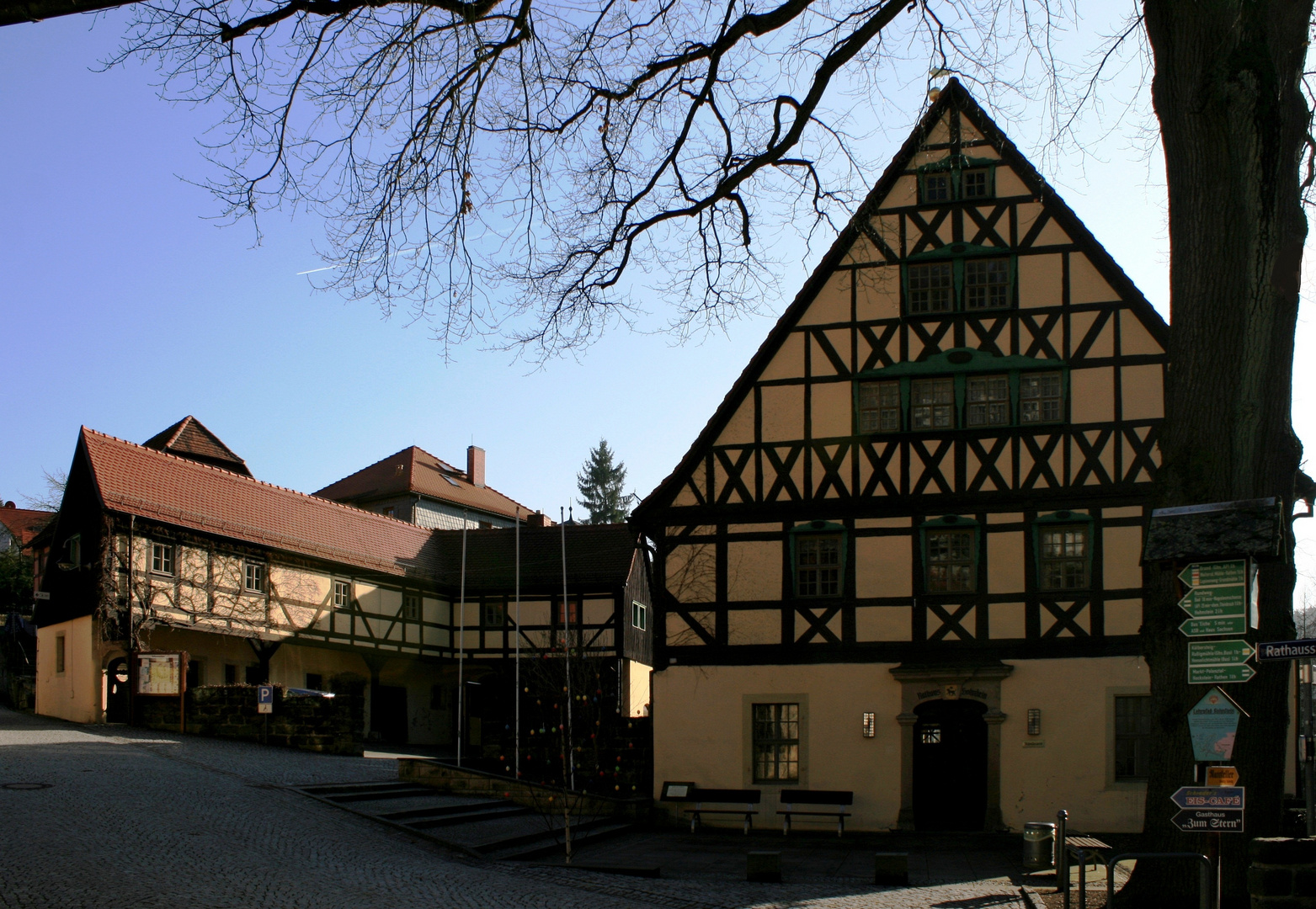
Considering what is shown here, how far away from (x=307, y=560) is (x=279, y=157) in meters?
25.9

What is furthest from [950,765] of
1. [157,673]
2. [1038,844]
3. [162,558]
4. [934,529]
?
[162,558]

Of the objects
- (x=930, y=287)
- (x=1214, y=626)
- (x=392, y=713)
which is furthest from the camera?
(x=392, y=713)

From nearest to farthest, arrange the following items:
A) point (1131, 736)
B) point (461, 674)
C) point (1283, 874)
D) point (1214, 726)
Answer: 1. point (1283, 874)
2. point (1214, 726)
3. point (1131, 736)
4. point (461, 674)

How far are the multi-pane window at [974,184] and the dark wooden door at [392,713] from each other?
73.8 feet

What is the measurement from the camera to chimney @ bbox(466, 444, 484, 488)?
55562mm

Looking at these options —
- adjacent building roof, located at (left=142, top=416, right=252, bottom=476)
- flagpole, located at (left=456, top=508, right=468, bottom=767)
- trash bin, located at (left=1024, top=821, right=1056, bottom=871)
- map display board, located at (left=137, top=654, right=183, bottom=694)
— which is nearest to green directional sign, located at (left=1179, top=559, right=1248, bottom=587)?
trash bin, located at (left=1024, top=821, right=1056, bottom=871)

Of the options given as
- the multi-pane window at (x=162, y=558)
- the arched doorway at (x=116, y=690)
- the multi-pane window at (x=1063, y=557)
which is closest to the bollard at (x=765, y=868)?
the multi-pane window at (x=1063, y=557)

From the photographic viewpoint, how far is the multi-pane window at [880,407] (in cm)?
2094

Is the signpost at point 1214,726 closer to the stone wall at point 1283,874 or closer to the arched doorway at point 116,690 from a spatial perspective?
the stone wall at point 1283,874

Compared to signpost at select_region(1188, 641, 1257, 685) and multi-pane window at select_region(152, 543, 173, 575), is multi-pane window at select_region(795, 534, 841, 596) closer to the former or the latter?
signpost at select_region(1188, 641, 1257, 685)

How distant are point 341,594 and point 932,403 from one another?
63.5 feet

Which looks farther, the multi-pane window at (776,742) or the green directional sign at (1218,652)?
the multi-pane window at (776,742)

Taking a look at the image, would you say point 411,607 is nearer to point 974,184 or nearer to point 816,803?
point 816,803

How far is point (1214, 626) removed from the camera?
8.24 m
